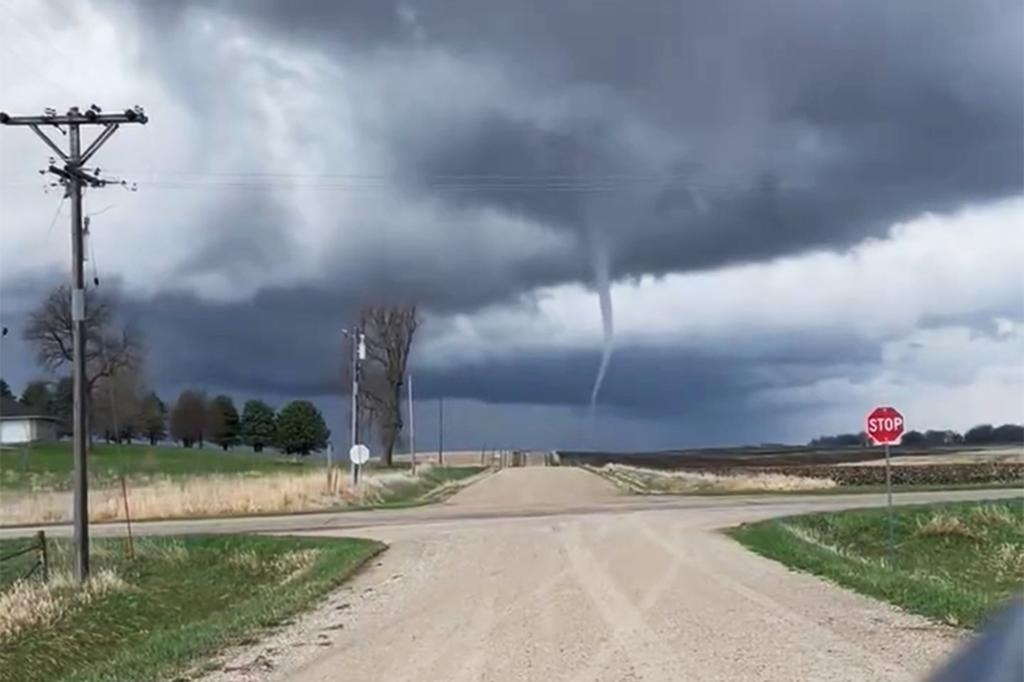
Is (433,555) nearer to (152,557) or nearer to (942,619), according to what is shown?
(152,557)

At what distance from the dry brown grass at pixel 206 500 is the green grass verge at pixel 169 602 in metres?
16.4

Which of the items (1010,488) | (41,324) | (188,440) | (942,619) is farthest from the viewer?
(188,440)

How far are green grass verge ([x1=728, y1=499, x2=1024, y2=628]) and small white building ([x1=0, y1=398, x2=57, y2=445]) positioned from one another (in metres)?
88.1

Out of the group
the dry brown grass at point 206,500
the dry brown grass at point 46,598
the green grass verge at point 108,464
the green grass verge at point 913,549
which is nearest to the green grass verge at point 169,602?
the dry brown grass at point 46,598

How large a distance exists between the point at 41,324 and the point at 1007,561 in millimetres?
75286

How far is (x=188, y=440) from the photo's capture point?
112 metres

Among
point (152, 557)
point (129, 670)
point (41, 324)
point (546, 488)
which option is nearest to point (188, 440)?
point (41, 324)

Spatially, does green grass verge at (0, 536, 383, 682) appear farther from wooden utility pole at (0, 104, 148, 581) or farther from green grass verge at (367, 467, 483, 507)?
green grass verge at (367, 467, 483, 507)

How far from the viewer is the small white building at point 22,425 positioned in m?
111

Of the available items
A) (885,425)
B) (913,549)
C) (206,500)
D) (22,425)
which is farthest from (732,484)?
(22,425)

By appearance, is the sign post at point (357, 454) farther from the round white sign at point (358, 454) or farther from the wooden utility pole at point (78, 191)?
the wooden utility pole at point (78, 191)

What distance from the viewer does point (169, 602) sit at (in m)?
23.7

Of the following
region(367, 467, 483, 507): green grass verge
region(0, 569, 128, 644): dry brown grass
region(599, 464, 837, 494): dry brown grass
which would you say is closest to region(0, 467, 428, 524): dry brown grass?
region(367, 467, 483, 507): green grass verge

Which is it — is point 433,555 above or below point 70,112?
below
